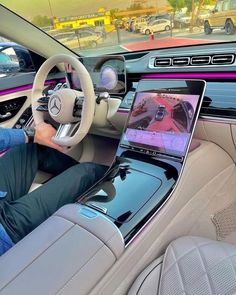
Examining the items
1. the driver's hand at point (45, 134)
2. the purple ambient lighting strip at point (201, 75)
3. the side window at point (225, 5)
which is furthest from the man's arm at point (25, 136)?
the side window at point (225, 5)

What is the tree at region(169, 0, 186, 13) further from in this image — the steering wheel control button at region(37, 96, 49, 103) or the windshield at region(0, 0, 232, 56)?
the steering wheel control button at region(37, 96, 49, 103)

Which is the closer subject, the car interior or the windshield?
the car interior

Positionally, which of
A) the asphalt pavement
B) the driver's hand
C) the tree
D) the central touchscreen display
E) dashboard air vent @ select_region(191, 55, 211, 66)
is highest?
the tree

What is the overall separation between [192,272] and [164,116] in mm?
624

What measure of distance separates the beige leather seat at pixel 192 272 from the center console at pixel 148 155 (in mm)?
115

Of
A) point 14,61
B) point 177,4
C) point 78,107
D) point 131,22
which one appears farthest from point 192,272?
point 14,61

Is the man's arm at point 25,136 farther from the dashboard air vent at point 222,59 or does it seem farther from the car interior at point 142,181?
the dashboard air vent at point 222,59

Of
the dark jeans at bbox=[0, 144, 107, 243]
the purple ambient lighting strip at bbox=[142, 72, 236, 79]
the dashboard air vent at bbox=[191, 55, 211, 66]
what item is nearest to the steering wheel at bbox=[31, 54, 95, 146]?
the dark jeans at bbox=[0, 144, 107, 243]

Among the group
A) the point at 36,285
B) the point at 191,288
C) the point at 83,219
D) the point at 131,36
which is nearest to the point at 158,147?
the point at 83,219

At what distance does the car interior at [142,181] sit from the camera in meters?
0.81

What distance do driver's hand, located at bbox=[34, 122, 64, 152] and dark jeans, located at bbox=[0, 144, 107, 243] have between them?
7cm

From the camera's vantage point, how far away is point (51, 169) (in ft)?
5.42

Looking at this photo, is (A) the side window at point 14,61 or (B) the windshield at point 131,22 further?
(A) the side window at point 14,61

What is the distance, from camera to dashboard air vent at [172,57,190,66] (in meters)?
1.52
